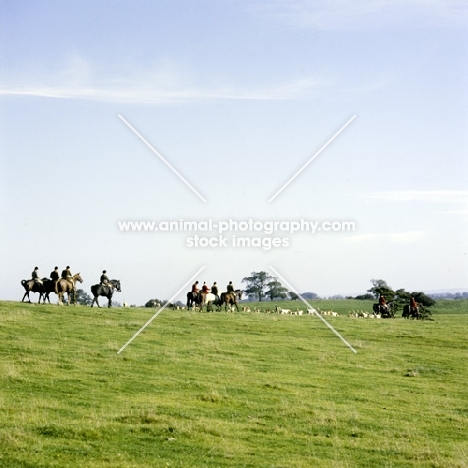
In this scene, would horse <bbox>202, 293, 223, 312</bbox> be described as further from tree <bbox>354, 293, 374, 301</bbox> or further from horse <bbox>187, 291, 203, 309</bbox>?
tree <bbox>354, 293, 374, 301</bbox>

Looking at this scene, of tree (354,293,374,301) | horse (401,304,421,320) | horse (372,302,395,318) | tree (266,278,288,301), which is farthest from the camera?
tree (266,278,288,301)

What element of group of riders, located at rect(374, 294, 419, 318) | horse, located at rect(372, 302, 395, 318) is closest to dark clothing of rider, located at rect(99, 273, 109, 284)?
group of riders, located at rect(374, 294, 419, 318)

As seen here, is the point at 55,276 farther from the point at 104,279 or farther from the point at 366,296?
the point at 366,296

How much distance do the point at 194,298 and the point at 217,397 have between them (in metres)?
31.9

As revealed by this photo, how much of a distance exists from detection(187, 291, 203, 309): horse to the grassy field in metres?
13.3

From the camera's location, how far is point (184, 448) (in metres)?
15.6

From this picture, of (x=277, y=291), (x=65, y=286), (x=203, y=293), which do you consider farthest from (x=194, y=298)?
(x=277, y=291)

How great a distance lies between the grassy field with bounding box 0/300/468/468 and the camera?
15367 mm

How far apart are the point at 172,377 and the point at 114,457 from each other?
971cm

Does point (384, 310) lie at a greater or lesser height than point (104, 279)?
lesser

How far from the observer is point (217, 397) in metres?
21.0

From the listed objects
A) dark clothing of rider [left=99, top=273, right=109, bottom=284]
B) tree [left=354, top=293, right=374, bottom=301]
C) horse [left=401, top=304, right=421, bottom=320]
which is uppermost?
tree [left=354, top=293, right=374, bottom=301]

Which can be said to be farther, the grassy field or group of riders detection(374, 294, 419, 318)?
group of riders detection(374, 294, 419, 318)

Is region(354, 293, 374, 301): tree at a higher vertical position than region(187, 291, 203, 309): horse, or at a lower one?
higher
